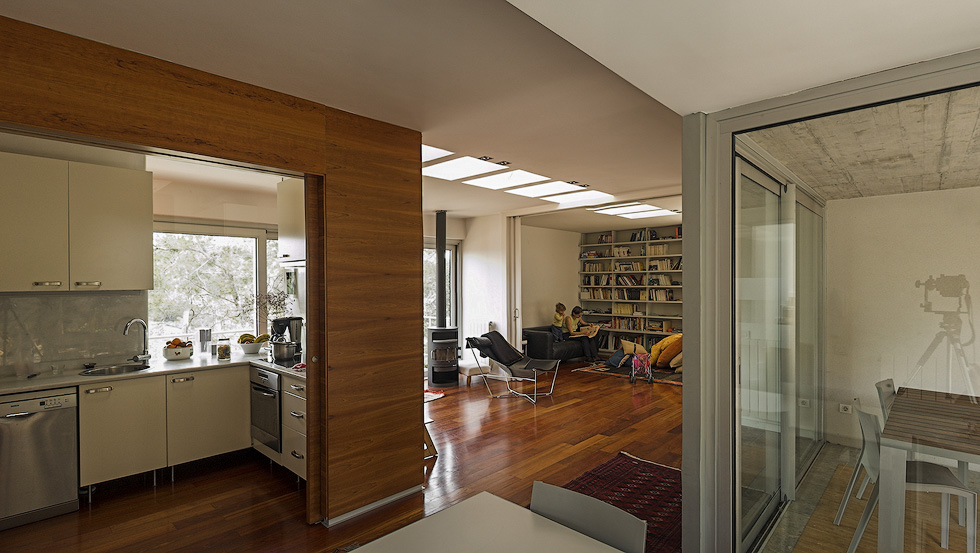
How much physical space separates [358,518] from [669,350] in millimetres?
6101

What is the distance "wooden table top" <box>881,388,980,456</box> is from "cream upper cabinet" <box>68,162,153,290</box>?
403 centimetres

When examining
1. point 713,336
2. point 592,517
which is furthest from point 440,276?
point 592,517

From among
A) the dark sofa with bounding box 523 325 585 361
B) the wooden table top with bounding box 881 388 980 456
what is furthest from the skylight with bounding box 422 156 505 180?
the dark sofa with bounding box 523 325 585 361

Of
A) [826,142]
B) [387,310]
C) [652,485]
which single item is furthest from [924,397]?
[387,310]

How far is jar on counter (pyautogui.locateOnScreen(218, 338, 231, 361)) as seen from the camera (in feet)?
11.9

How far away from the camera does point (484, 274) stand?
779 centimetres

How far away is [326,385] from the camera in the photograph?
2902 millimetres

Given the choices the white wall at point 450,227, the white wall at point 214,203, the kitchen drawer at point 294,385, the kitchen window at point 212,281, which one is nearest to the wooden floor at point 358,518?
the kitchen drawer at point 294,385

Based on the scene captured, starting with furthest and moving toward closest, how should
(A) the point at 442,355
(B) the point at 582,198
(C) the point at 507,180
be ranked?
(A) the point at 442,355 < (B) the point at 582,198 < (C) the point at 507,180

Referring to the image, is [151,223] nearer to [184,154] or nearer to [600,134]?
[184,154]

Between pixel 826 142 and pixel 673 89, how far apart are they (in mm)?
649

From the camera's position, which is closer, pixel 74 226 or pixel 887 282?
pixel 887 282

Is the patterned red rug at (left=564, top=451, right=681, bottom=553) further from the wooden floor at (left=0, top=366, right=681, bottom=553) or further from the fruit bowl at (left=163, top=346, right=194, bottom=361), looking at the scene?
the fruit bowl at (left=163, top=346, right=194, bottom=361)

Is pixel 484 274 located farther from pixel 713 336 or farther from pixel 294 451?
pixel 713 336
